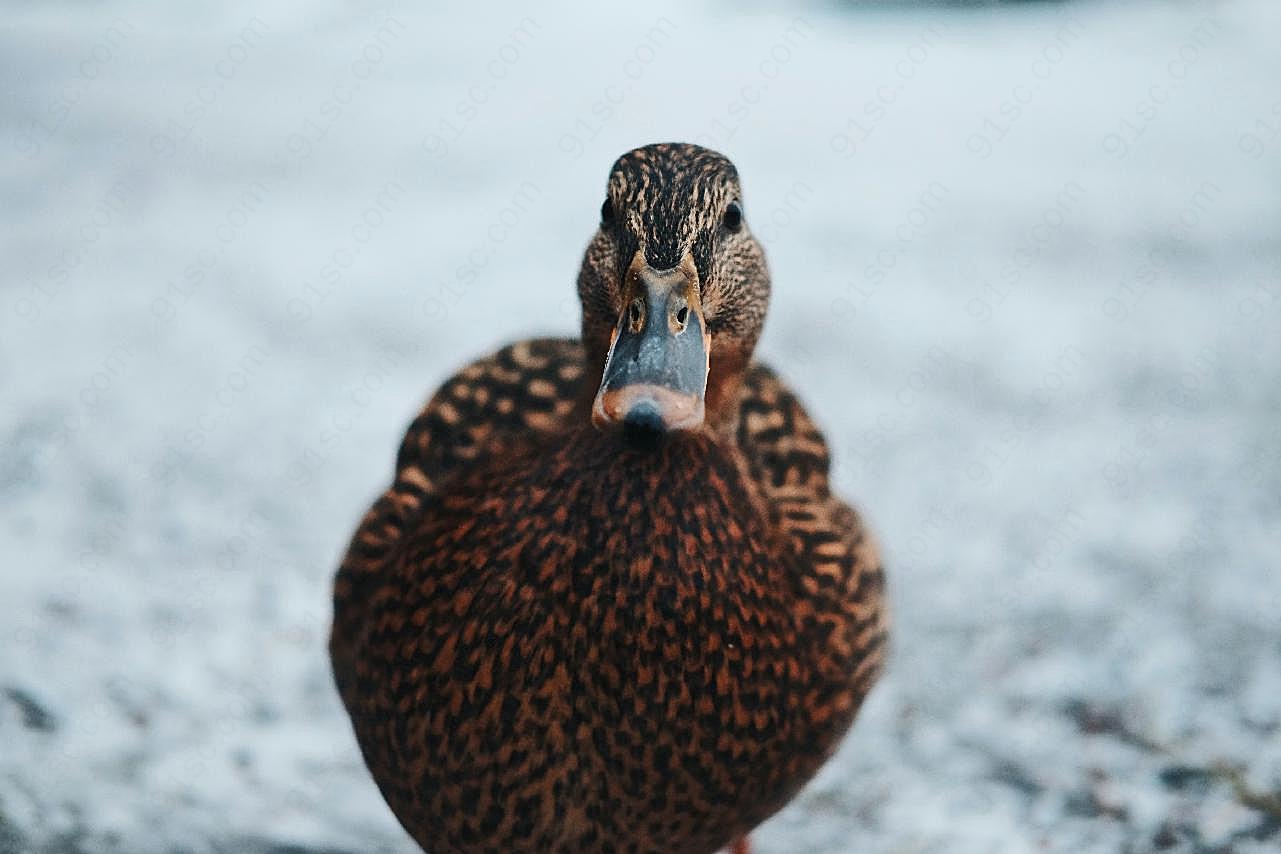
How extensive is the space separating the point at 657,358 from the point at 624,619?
14.7 inches

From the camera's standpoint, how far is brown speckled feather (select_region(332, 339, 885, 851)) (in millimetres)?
1688

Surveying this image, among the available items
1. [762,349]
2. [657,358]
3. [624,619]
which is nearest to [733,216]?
[657,358]

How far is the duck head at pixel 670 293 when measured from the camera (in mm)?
1454

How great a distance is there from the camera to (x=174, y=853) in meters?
2.46

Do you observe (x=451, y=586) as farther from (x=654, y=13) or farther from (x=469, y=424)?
(x=654, y=13)

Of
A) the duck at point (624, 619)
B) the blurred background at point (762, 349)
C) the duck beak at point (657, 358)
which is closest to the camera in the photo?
the duck beak at point (657, 358)

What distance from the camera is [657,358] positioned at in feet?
4.88

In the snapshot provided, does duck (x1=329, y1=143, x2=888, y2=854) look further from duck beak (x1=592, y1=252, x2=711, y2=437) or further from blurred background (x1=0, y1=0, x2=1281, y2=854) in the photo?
blurred background (x1=0, y1=0, x2=1281, y2=854)

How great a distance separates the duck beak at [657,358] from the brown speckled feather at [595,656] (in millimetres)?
246

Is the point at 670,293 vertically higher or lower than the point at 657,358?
higher

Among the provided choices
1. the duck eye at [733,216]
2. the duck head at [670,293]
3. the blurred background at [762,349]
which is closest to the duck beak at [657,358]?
the duck head at [670,293]

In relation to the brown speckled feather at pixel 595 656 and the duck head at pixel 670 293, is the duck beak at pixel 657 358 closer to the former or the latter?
the duck head at pixel 670 293

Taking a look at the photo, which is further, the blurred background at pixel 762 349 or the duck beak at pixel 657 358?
the blurred background at pixel 762 349

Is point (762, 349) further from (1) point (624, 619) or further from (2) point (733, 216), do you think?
(1) point (624, 619)
